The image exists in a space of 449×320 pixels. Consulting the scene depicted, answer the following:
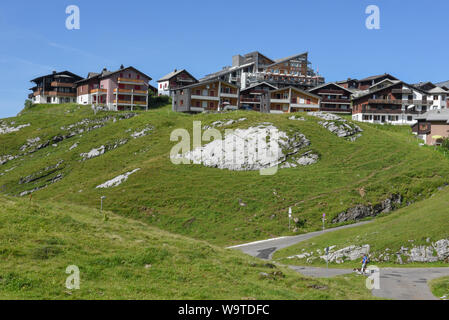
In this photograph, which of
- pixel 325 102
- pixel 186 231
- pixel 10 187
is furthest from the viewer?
pixel 325 102

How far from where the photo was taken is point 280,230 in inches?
2616

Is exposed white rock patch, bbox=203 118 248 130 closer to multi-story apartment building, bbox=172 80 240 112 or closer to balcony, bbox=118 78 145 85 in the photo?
multi-story apartment building, bbox=172 80 240 112

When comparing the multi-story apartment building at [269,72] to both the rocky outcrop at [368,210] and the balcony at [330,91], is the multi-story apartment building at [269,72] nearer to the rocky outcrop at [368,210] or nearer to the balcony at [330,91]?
the balcony at [330,91]

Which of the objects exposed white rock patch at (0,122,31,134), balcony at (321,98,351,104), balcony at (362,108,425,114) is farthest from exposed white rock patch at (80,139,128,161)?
balcony at (362,108,425,114)

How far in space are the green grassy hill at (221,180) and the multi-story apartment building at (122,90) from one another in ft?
96.8

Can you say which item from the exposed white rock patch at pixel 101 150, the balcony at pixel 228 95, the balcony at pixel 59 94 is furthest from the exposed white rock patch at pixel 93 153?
the balcony at pixel 59 94

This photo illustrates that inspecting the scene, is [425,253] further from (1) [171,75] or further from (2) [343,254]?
(1) [171,75]

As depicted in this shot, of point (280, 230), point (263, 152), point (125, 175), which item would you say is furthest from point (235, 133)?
point (280, 230)

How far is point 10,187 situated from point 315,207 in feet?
192

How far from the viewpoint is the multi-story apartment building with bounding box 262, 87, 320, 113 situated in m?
136

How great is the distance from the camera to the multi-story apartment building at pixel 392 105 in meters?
133

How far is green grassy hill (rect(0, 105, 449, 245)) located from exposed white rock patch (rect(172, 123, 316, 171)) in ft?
8.76

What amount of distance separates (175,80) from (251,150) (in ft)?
255

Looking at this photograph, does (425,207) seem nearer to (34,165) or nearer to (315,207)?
(315,207)
